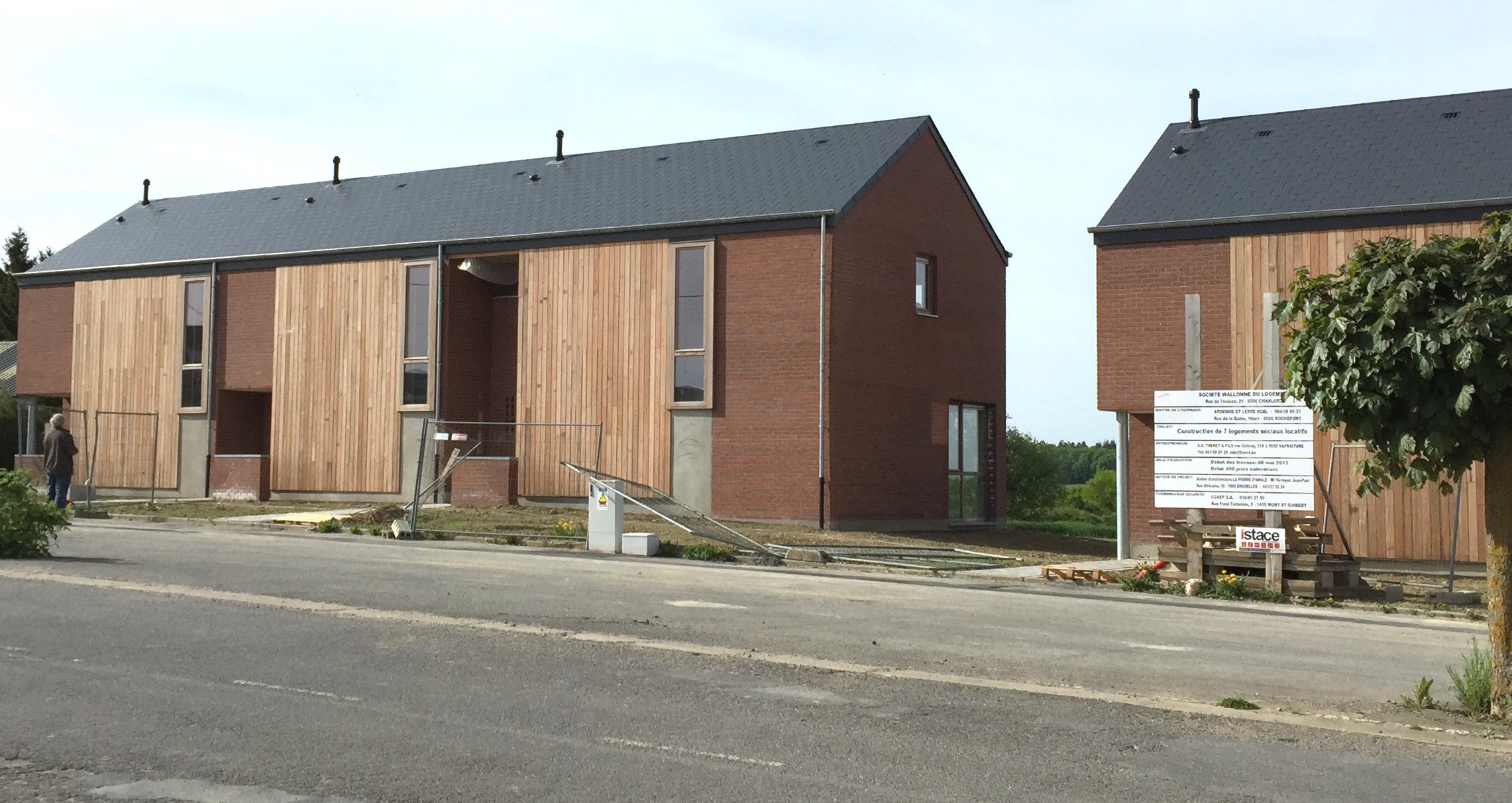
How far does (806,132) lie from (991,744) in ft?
89.6

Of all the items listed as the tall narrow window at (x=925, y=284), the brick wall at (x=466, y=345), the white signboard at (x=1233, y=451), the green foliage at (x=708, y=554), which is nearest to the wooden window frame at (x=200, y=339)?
the brick wall at (x=466, y=345)

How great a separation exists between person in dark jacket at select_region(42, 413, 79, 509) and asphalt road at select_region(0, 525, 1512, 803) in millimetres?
11661

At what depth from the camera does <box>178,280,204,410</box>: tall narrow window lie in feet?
123

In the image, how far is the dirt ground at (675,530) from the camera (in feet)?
82.1

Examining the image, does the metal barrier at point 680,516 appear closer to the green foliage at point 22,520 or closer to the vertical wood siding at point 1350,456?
the green foliage at point 22,520

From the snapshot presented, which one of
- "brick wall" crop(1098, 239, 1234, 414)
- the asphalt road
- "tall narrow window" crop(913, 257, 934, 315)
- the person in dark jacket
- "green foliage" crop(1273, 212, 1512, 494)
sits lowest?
the asphalt road

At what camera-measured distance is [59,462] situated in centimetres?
2630

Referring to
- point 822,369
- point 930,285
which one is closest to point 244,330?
point 822,369

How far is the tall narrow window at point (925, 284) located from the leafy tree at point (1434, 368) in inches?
923

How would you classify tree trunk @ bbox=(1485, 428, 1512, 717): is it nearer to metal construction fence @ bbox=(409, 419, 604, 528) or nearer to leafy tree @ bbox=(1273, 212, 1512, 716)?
leafy tree @ bbox=(1273, 212, 1512, 716)

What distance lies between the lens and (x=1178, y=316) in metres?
24.0

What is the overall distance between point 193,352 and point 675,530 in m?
18.3

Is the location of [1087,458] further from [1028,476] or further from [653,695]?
[653,695]

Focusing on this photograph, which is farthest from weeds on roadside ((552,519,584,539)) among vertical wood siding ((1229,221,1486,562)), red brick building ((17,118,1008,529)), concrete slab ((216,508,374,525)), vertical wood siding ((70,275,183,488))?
vertical wood siding ((70,275,183,488))
